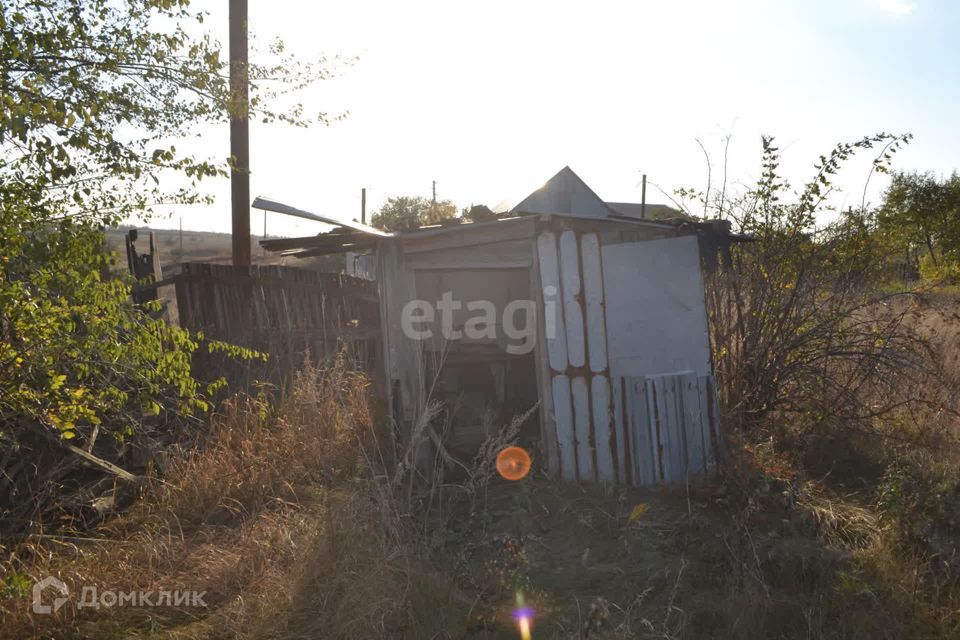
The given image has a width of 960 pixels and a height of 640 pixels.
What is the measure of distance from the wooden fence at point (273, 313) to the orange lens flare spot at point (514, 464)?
206 cm

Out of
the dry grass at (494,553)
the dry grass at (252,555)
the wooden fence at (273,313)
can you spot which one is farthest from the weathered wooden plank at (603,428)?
the wooden fence at (273,313)

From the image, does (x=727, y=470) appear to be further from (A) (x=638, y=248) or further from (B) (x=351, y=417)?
(B) (x=351, y=417)

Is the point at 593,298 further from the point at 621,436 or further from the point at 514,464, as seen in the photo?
the point at 514,464

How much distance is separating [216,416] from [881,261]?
637 centimetres

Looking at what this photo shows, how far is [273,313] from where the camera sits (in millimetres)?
8211

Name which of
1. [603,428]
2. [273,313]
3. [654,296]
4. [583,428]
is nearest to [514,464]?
[583,428]

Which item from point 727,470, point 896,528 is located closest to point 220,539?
point 727,470

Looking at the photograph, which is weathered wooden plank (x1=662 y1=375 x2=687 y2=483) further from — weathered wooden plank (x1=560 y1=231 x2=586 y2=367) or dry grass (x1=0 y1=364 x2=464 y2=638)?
dry grass (x1=0 y1=364 x2=464 y2=638)

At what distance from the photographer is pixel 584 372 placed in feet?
20.9

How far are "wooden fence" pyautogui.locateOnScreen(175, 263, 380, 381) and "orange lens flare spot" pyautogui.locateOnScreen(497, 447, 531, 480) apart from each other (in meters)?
2.06

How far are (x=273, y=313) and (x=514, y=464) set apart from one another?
3.24 metres

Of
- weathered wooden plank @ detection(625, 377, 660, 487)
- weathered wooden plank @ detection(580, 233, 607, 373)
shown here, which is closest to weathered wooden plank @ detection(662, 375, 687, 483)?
weathered wooden plank @ detection(625, 377, 660, 487)

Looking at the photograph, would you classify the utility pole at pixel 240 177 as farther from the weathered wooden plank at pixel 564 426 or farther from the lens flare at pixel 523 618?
the lens flare at pixel 523 618

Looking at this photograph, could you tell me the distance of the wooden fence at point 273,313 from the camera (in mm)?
7621
